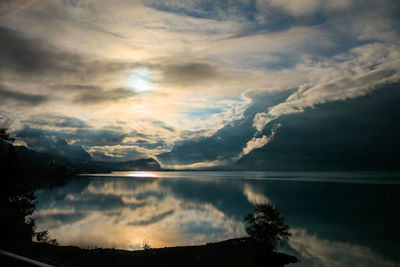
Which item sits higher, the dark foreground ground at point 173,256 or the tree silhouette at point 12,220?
the tree silhouette at point 12,220

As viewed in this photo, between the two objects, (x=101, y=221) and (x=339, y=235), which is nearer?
(x=339, y=235)

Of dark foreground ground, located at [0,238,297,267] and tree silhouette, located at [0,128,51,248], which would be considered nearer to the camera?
tree silhouette, located at [0,128,51,248]

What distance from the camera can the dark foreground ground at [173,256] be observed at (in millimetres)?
40562

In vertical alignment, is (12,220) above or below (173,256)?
above

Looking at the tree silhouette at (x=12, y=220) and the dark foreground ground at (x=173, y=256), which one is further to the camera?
the dark foreground ground at (x=173, y=256)

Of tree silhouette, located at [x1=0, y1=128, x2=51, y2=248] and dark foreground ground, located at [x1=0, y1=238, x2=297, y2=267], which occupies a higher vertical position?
tree silhouette, located at [x1=0, y1=128, x2=51, y2=248]

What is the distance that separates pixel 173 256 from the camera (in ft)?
152

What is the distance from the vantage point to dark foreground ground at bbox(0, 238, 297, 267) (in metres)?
40.6

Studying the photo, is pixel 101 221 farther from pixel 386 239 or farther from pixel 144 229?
pixel 386 239

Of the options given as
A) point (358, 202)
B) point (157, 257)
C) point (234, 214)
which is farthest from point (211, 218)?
point (358, 202)

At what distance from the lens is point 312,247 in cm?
6175

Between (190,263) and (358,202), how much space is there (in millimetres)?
127396

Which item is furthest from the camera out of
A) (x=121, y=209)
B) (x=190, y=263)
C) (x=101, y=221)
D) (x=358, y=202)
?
(x=358, y=202)

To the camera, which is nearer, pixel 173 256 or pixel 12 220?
pixel 12 220
